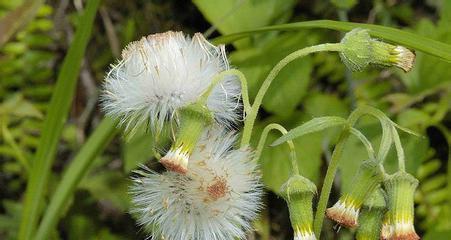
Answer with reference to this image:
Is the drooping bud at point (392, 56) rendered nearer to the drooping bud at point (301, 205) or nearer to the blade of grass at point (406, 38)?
the blade of grass at point (406, 38)

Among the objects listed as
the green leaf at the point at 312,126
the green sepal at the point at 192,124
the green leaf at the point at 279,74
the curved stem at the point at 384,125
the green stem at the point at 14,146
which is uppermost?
the green leaf at the point at 279,74

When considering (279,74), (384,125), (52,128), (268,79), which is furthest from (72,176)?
(384,125)

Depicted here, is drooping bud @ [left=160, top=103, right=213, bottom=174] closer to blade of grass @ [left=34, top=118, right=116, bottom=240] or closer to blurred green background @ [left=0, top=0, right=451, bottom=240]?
blade of grass @ [left=34, top=118, right=116, bottom=240]

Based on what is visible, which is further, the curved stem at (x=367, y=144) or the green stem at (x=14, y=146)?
the green stem at (x=14, y=146)

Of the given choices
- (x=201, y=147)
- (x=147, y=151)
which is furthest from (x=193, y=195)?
(x=147, y=151)

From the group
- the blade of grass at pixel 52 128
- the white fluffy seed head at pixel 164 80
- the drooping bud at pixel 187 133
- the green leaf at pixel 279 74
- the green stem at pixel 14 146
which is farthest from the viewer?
the green stem at pixel 14 146

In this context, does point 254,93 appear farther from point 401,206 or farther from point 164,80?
point 401,206

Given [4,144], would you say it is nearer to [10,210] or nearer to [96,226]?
[10,210]

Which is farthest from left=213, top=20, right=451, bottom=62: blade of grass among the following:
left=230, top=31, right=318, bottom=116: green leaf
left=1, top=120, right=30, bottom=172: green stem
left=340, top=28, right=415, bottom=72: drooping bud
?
left=1, top=120, right=30, bottom=172: green stem

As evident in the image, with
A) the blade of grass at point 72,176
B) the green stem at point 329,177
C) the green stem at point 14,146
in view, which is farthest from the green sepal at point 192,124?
the green stem at point 14,146
